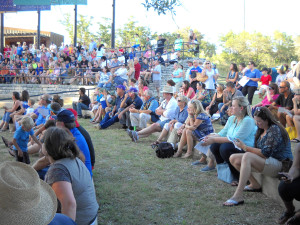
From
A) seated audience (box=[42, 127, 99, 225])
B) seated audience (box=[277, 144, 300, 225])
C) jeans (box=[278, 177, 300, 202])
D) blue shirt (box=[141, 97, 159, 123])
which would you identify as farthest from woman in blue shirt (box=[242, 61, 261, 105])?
seated audience (box=[42, 127, 99, 225])

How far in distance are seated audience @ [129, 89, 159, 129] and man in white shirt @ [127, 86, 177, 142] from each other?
61 cm

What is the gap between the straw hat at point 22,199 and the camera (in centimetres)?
189

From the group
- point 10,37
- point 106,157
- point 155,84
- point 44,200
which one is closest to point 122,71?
point 155,84

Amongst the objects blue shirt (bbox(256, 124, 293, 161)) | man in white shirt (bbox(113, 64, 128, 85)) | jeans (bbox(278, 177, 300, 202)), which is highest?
man in white shirt (bbox(113, 64, 128, 85))

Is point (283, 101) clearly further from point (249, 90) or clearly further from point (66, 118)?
point (66, 118)

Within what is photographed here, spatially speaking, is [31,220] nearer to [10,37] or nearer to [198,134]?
[198,134]

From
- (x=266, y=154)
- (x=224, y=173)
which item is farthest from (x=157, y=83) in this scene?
(x=266, y=154)

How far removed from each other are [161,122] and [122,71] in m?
6.72

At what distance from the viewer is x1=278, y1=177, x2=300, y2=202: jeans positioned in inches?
166

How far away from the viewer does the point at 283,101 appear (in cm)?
834

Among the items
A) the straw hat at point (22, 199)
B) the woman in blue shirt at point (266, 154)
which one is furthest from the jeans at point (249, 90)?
the straw hat at point (22, 199)

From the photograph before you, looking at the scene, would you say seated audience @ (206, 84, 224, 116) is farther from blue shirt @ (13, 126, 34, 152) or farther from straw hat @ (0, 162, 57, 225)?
straw hat @ (0, 162, 57, 225)

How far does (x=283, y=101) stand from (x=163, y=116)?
284 cm

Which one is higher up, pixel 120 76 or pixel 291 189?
pixel 120 76
